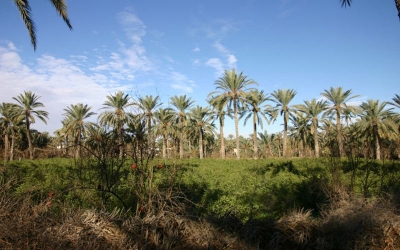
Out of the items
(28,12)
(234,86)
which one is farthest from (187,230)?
(234,86)

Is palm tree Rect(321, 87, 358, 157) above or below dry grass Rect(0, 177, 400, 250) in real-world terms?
above

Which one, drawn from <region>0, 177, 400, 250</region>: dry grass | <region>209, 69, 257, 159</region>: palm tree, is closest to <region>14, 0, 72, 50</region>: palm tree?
<region>0, 177, 400, 250</region>: dry grass

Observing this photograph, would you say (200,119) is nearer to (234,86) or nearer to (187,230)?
(234,86)

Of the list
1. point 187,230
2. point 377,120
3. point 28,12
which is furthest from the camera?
point 377,120

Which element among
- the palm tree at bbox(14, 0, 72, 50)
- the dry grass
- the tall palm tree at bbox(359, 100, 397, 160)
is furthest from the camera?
the tall palm tree at bbox(359, 100, 397, 160)

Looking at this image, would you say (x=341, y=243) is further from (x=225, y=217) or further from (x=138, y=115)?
(x=138, y=115)

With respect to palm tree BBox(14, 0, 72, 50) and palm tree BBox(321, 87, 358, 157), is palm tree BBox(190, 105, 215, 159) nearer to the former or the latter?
palm tree BBox(321, 87, 358, 157)

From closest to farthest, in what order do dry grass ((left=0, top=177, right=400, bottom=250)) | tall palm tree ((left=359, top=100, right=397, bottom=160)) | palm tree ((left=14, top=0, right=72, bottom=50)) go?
dry grass ((left=0, top=177, right=400, bottom=250)) → palm tree ((left=14, top=0, right=72, bottom=50)) → tall palm tree ((left=359, top=100, right=397, bottom=160))

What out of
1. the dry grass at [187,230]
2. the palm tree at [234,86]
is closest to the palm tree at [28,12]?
the dry grass at [187,230]

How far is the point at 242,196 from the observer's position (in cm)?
1055

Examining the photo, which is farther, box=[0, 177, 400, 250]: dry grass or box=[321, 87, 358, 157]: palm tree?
box=[321, 87, 358, 157]: palm tree

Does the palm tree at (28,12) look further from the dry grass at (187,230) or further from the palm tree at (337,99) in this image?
the palm tree at (337,99)

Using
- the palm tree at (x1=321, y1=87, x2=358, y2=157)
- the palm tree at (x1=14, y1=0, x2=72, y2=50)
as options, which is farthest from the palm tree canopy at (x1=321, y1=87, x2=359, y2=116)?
the palm tree at (x1=14, y1=0, x2=72, y2=50)

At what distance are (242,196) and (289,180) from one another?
3844mm
